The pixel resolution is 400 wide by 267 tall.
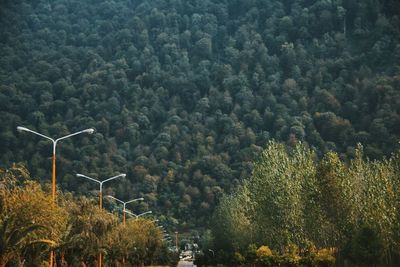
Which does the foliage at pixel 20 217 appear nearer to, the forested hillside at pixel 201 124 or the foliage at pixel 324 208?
the foliage at pixel 324 208

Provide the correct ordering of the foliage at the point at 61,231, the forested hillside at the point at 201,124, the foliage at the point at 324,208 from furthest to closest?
1. the forested hillside at the point at 201,124
2. the foliage at the point at 324,208
3. the foliage at the point at 61,231

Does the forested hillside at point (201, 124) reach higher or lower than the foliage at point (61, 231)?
higher

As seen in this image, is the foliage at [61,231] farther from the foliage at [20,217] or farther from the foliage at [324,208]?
the foliage at [324,208]

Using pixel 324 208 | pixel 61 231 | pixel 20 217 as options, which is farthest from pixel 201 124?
pixel 20 217

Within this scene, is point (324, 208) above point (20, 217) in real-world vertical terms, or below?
above

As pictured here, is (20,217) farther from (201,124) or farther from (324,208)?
(201,124)

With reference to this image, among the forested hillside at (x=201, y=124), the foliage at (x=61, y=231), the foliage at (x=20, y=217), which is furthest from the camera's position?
the forested hillside at (x=201, y=124)

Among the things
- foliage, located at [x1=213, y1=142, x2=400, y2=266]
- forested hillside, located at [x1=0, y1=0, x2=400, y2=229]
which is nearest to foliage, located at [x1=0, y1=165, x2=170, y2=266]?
foliage, located at [x1=213, y1=142, x2=400, y2=266]

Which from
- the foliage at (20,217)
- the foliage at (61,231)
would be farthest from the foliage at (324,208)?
the foliage at (20,217)

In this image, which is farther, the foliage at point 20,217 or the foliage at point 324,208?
the foliage at point 324,208

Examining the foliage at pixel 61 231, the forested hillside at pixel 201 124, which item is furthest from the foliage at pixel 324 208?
the forested hillside at pixel 201 124

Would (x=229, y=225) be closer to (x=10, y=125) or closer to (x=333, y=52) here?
(x=10, y=125)

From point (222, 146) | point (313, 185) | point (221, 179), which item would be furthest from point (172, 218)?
point (313, 185)

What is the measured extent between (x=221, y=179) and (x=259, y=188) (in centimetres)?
9017
